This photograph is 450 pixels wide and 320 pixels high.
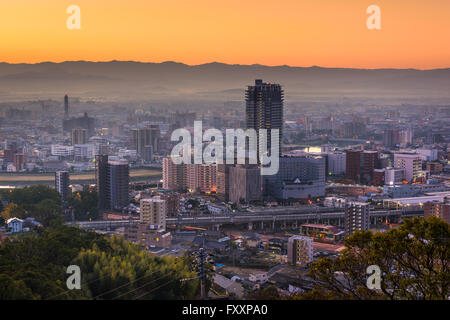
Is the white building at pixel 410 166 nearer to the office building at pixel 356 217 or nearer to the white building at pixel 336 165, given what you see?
the white building at pixel 336 165

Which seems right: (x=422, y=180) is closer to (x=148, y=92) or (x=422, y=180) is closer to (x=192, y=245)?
(x=192, y=245)

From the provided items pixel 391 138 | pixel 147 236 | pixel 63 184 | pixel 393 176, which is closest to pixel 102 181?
pixel 63 184

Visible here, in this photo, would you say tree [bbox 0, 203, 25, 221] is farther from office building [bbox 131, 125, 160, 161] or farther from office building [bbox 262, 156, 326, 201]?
office building [bbox 131, 125, 160, 161]

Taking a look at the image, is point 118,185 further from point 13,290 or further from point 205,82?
point 205,82

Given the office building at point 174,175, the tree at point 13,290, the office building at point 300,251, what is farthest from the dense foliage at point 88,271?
the office building at point 174,175

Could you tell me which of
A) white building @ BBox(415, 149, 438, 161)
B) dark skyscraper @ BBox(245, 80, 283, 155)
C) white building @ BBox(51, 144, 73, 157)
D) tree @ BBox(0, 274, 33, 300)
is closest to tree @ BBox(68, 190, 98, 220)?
dark skyscraper @ BBox(245, 80, 283, 155)
